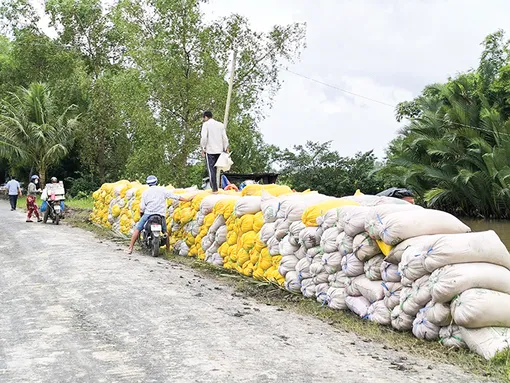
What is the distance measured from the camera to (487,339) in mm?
5125

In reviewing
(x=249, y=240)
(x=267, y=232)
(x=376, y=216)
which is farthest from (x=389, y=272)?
(x=249, y=240)

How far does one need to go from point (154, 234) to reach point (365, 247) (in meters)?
5.68

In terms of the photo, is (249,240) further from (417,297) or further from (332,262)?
(417,297)

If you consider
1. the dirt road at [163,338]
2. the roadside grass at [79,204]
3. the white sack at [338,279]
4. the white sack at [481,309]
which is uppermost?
the white sack at [481,309]

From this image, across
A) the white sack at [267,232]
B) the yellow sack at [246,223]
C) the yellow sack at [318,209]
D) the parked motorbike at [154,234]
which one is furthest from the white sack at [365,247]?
the parked motorbike at [154,234]

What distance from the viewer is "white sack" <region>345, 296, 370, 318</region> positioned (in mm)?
6500

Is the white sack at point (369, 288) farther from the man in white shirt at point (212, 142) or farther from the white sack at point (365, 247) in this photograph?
the man in white shirt at point (212, 142)

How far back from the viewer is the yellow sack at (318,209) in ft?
25.0

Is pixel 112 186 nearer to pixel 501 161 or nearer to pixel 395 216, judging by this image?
pixel 395 216

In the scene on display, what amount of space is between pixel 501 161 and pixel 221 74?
11.4 m

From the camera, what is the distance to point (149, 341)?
18.3ft

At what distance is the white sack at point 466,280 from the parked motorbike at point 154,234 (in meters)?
6.80

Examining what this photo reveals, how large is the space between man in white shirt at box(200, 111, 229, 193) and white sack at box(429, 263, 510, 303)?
6741 mm

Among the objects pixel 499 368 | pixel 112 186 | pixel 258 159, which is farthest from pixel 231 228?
pixel 258 159
